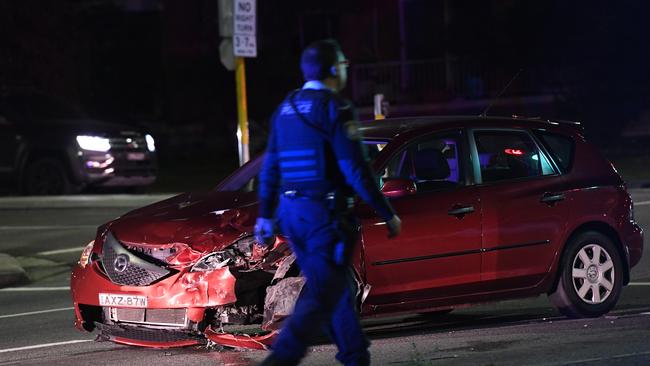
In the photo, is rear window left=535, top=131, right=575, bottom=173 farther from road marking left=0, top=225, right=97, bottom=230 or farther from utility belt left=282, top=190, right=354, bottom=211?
road marking left=0, top=225, right=97, bottom=230

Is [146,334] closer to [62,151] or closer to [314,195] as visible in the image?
[314,195]

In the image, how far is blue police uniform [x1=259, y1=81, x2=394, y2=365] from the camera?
5113 mm

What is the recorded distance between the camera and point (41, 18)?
26.1 metres

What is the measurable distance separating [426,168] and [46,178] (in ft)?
42.1

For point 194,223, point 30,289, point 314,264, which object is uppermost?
point 314,264

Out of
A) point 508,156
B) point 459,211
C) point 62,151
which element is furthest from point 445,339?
point 62,151

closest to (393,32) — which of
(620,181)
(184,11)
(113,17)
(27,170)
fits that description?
(184,11)

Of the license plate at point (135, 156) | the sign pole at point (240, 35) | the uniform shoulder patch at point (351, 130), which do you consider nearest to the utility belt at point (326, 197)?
the uniform shoulder patch at point (351, 130)

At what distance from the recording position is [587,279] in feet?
26.7

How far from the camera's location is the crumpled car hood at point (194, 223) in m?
7.01

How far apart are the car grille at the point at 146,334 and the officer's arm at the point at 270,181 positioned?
194 centimetres

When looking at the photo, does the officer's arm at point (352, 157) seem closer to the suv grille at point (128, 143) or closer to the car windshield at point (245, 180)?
the car windshield at point (245, 180)

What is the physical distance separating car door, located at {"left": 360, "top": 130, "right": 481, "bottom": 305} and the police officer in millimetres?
1889

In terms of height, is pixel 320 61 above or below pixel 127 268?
above
